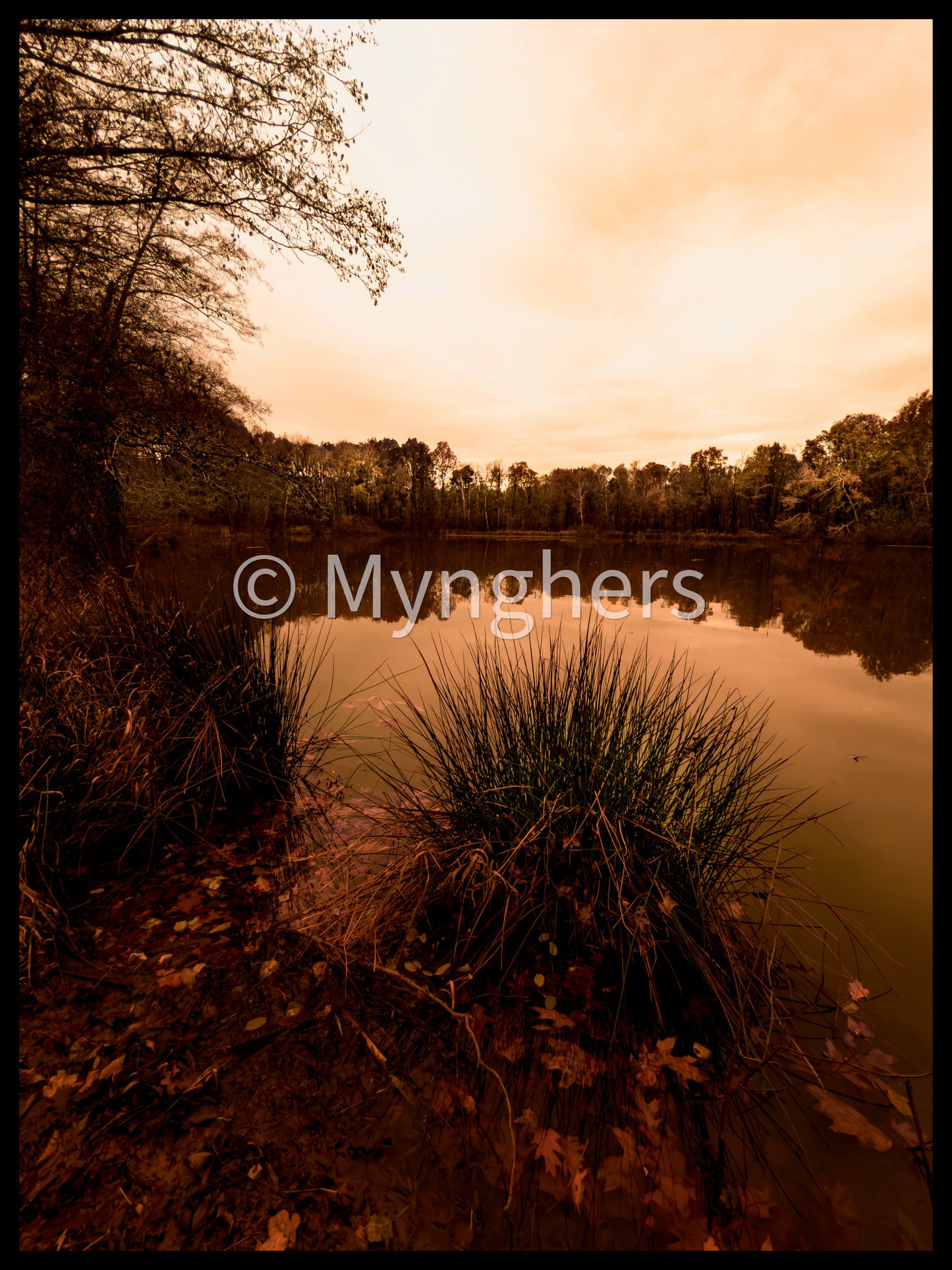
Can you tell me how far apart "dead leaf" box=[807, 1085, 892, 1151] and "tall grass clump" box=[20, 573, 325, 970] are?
4.11 meters

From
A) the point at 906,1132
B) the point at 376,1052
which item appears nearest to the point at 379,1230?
the point at 376,1052

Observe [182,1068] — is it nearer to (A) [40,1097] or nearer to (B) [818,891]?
(A) [40,1097]

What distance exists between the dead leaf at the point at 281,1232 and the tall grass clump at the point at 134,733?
2.00 m

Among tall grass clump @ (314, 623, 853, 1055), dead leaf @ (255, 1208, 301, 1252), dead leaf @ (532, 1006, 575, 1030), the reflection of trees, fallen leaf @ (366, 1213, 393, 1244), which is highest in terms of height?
the reflection of trees

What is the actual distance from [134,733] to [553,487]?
79.2 meters

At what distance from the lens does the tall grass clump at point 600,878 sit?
103 inches

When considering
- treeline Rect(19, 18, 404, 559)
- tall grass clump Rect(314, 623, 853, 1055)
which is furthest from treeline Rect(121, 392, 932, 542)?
tall grass clump Rect(314, 623, 853, 1055)

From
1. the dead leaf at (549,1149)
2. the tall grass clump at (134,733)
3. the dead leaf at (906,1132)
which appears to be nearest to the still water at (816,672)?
the dead leaf at (906,1132)

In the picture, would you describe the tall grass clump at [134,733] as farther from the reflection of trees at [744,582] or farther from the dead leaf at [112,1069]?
the reflection of trees at [744,582]

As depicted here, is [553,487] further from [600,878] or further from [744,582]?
[600,878]

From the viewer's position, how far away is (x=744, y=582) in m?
23.4

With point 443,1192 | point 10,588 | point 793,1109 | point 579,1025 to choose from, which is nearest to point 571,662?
point 579,1025

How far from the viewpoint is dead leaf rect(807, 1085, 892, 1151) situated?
2096 millimetres

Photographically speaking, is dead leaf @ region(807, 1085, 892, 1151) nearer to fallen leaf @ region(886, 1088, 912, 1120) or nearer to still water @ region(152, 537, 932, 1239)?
fallen leaf @ region(886, 1088, 912, 1120)
